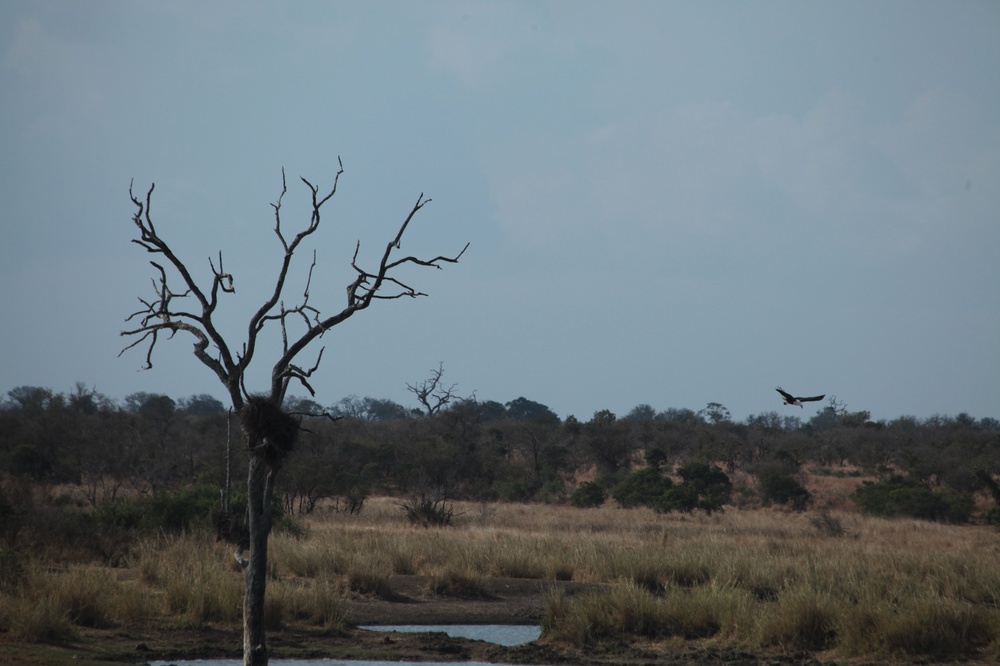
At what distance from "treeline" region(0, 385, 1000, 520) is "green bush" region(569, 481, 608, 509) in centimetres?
20

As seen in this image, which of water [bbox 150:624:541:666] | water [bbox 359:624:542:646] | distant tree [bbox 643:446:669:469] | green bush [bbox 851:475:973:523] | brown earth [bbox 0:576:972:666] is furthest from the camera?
distant tree [bbox 643:446:669:469]

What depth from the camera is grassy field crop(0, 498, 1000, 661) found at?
535 inches

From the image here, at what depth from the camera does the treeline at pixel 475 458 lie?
39.1m

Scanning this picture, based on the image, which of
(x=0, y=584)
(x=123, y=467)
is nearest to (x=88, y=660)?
(x=0, y=584)

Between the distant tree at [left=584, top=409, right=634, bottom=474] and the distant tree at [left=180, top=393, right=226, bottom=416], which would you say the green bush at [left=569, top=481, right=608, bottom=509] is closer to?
the distant tree at [left=584, top=409, right=634, bottom=474]

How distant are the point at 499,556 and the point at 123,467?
2474 centimetres

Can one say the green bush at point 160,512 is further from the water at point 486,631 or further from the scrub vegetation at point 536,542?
the water at point 486,631

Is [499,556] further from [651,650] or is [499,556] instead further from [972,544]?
[972,544]

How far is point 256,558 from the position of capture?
30.7 feet

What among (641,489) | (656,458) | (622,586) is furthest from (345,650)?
(656,458)

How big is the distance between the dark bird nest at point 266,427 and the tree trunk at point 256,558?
10 cm

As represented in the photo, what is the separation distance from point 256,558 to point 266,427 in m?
1.28

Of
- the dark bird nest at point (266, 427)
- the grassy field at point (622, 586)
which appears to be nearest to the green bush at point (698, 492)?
the grassy field at point (622, 586)

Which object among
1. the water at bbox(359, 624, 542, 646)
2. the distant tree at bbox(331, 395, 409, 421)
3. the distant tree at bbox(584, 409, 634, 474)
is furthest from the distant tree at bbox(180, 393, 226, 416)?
the water at bbox(359, 624, 542, 646)
